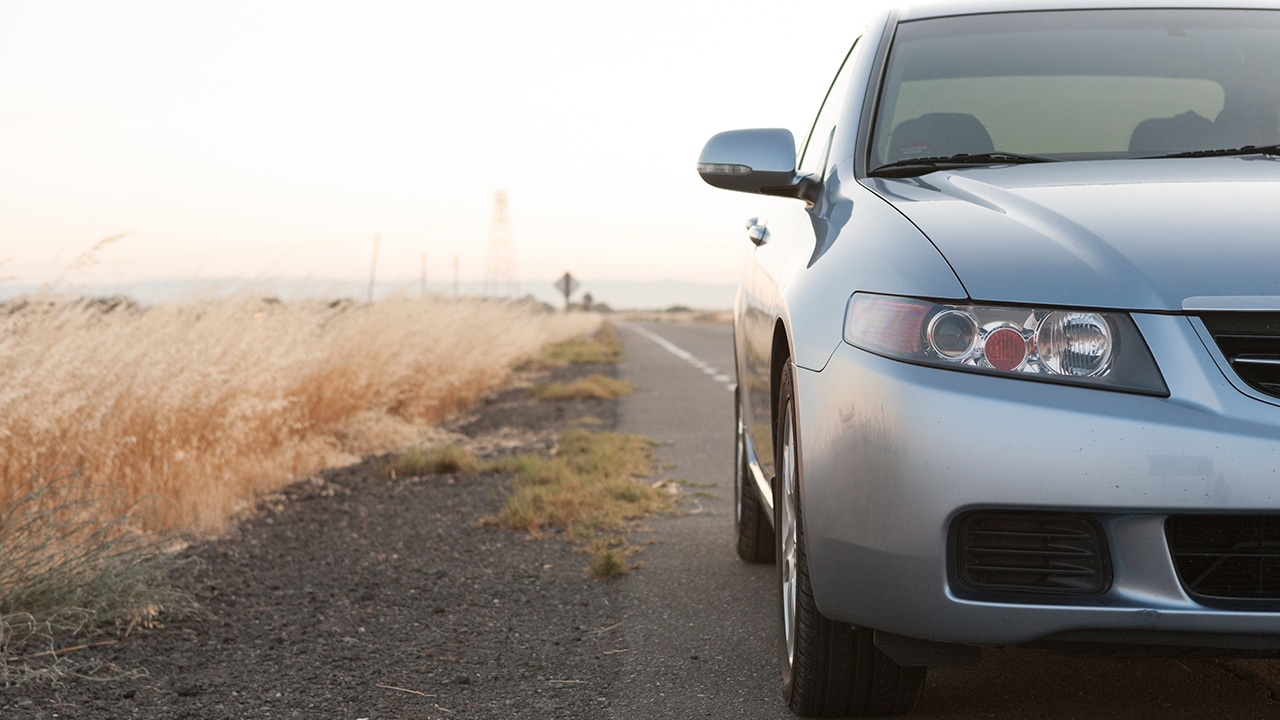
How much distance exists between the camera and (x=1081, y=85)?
3.51 metres

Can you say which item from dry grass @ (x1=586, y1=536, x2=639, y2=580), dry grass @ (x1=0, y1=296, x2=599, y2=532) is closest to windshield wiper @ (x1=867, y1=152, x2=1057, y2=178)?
dry grass @ (x1=586, y1=536, x2=639, y2=580)

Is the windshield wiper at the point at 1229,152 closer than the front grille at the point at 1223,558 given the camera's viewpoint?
No

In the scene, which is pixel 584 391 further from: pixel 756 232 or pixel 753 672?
pixel 753 672

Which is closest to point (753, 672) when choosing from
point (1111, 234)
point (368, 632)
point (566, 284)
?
point (368, 632)

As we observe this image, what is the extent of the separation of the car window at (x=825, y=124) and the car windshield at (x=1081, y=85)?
0.28 metres

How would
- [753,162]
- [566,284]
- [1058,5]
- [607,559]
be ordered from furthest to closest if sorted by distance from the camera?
[566,284]
[607,559]
[1058,5]
[753,162]

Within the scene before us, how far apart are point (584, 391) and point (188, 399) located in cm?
729

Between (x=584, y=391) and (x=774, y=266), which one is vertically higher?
(x=774, y=266)

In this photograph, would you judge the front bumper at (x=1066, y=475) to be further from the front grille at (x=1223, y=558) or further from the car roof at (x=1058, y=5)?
the car roof at (x=1058, y=5)

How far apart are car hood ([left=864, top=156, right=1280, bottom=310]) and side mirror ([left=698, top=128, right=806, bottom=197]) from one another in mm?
615

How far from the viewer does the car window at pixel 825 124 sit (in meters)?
3.80

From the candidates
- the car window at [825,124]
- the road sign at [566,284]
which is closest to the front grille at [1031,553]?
the car window at [825,124]

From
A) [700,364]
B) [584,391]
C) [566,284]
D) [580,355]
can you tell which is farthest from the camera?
[566,284]

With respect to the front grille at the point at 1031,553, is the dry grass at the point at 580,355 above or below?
below
